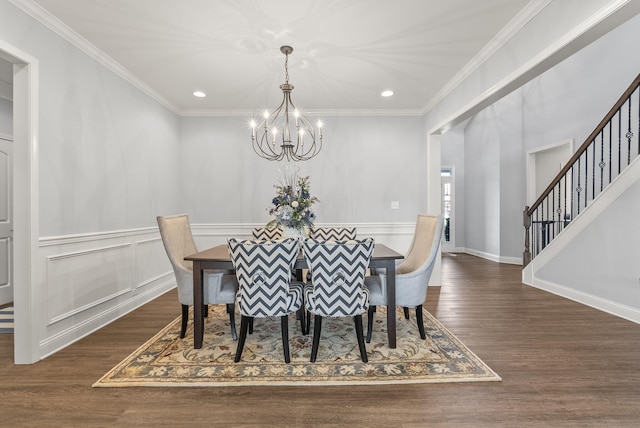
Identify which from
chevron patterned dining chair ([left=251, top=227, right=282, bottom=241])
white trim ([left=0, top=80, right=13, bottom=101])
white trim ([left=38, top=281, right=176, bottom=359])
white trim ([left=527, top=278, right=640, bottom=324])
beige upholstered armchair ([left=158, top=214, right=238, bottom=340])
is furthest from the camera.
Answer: chevron patterned dining chair ([left=251, top=227, right=282, bottom=241])

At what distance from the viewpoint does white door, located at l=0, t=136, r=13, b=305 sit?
3.76 metres

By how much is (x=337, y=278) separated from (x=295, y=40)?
2.08 meters

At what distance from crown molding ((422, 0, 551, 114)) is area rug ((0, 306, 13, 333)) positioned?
5.05m

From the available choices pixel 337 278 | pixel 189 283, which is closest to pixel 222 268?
pixel 189 283

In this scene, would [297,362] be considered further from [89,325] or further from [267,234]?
[89,325]

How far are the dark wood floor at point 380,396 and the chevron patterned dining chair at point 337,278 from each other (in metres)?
0.48

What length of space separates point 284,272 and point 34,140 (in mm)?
2067

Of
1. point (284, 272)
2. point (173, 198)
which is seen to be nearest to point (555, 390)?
point (284, 272)

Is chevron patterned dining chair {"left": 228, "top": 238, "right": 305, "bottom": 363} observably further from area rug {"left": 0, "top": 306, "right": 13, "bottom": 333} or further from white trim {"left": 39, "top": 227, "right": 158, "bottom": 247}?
area rug {"left": 0, "top": 306, "right": 13, "bottom": 333}

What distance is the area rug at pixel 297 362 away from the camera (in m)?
2.04

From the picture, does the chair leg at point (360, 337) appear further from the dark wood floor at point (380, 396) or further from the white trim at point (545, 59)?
the white trim at point (545, 59)

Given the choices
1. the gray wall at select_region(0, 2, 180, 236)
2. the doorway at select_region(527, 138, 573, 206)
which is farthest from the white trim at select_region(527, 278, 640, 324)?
the gray wall at select_region(0, 2, 180, 236)

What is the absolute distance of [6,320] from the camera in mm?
3129

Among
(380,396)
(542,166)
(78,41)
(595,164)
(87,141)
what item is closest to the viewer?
(380,396)
